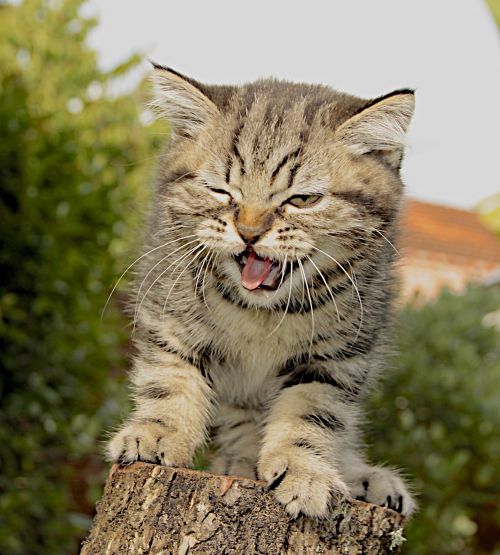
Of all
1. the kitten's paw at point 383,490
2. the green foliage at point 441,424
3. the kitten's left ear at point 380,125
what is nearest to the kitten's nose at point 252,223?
the kitten's left ear at point 380,125

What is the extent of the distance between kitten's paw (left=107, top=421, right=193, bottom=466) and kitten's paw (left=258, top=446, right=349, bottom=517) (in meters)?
0.25

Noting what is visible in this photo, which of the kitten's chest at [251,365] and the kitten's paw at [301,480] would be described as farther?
the kitten's chest at [251,365]

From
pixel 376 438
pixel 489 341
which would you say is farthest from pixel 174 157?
pixel 489 341

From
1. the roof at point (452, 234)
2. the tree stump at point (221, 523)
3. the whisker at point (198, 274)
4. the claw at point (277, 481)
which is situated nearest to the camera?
the tree stump at point (221, 523)

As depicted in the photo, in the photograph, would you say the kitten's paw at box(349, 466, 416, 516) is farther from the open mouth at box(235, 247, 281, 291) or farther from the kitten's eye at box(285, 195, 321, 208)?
the kitten's eye at box(285, 195, 321, 208)

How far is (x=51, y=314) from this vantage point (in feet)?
13.8

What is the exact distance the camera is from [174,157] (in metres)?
2.66

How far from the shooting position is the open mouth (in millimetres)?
2334

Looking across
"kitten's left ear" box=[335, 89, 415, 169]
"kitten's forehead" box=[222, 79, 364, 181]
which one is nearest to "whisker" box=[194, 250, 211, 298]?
"kitten's forehead" box=[222, 79, 364, 181]

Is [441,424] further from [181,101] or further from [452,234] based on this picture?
[452,234]

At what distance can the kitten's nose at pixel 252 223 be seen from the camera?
2242 mm

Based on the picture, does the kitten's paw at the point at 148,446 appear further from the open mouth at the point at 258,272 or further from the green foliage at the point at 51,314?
the green foliage at the point at 51,314

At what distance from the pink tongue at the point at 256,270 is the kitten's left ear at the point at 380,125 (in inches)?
17.6

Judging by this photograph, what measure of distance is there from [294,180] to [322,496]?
875 mm
